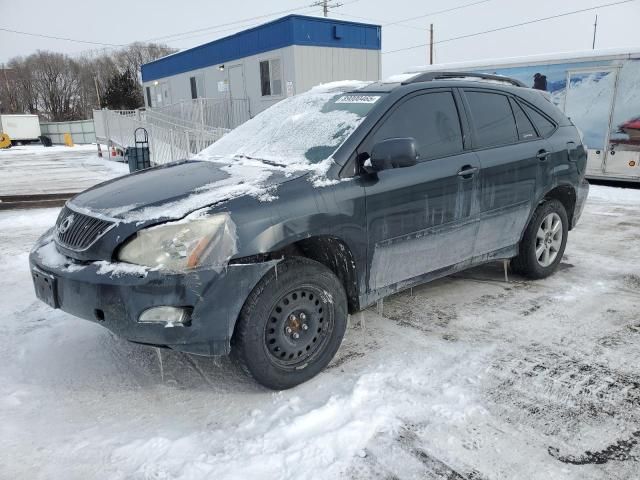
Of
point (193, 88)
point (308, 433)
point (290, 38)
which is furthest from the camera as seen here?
point (193, 88)

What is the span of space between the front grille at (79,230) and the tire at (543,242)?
11.6 feet

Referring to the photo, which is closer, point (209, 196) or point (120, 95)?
point (209, 196)

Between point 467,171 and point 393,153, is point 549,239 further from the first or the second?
point 393,153

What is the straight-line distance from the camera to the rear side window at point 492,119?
4062 mm

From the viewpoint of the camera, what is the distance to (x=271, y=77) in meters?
17.0

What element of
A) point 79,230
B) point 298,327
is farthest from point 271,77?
point 298,327

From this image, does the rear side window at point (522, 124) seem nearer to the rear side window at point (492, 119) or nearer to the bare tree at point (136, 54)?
the rear side window at point (492, 119)

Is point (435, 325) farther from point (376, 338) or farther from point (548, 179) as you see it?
point (548, 179)

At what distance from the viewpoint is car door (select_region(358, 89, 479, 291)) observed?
132 inches

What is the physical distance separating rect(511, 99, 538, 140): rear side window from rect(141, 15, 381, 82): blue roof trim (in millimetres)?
12592

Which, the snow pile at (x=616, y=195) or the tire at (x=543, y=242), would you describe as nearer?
the tire at (x=543, y=242)

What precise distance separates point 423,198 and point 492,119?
1.19 metres

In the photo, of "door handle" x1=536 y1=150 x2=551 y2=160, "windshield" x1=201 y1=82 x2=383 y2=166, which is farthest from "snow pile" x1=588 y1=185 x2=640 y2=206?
"windshield" x1=201 y1=82 x2=383 y2=166

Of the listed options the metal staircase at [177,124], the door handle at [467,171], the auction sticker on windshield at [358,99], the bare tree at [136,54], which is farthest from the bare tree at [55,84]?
the door handle at [467,171]
